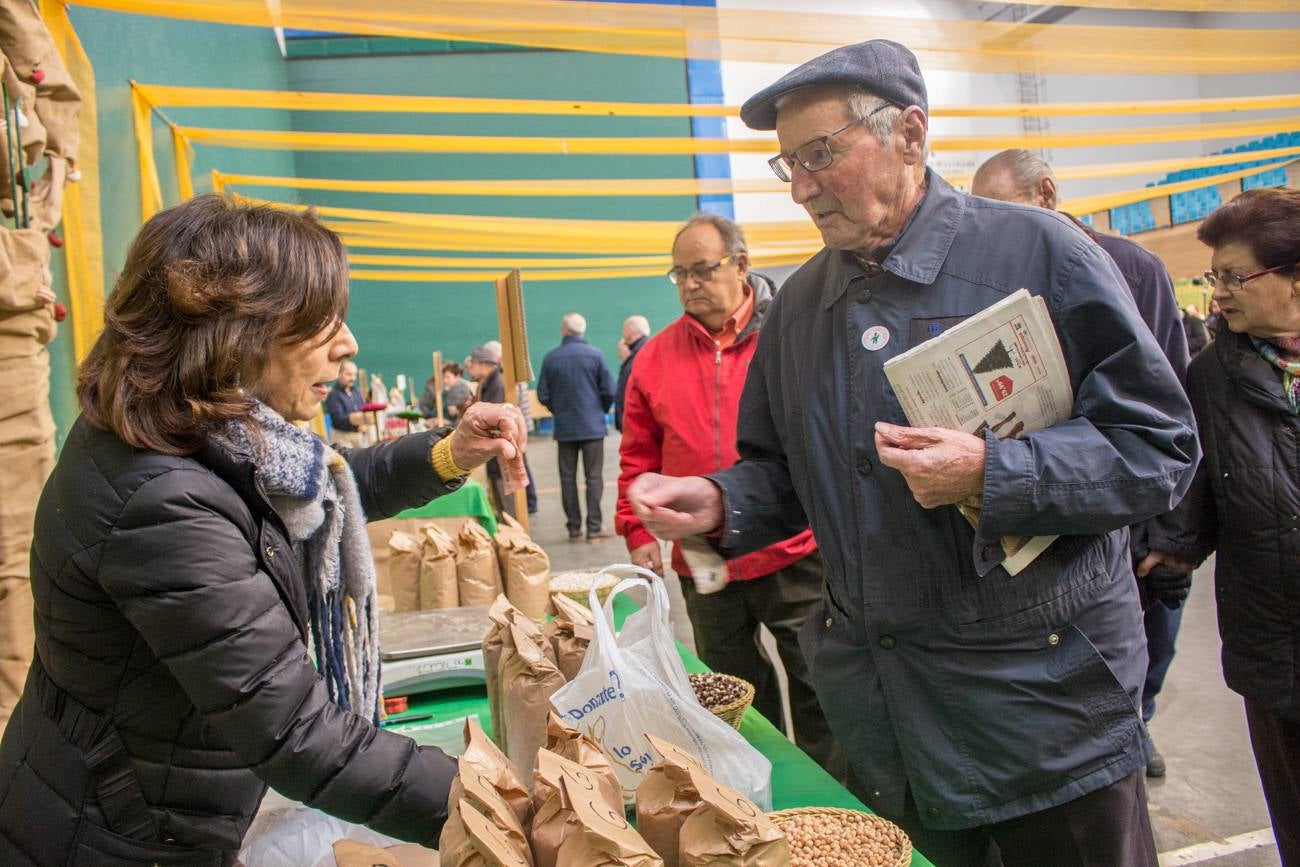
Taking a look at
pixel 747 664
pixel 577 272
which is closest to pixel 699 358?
pixel 747 664

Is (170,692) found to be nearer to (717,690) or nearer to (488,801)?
(488,801)

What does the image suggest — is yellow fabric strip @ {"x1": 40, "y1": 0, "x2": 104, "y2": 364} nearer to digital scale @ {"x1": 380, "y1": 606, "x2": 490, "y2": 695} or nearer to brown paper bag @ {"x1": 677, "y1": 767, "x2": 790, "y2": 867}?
digital scale @ {"x1": 380, "y1": 606, "x2": 490, "y2": 695}

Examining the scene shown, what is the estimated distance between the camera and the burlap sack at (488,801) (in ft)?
3.33

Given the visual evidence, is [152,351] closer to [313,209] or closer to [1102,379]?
[313,209]

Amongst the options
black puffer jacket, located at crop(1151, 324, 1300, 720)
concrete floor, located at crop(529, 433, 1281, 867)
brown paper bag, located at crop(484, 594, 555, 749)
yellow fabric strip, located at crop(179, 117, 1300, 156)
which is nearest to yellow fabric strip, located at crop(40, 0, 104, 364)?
yellow fabric strip, located at crop(179, 117, 1300, 156)

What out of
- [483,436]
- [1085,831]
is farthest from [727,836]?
[483,436]

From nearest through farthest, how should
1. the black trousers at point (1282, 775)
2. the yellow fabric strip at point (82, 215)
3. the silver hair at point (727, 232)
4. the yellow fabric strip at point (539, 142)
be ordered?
the black trousers at point (1282, 775)
the silver hair at point (727, 232)
the yellow fabric strip at point (82, 215)
the yellow fabric strip at point (539, 142)

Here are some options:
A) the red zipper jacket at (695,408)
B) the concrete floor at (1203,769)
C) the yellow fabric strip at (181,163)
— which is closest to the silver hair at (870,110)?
the red zipper jacket at (695,408)

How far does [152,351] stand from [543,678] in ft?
2.58

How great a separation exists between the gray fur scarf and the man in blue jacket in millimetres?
5845

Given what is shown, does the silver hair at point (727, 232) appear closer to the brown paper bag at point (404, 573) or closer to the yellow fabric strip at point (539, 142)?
the brown paper bag at point (404, 573)

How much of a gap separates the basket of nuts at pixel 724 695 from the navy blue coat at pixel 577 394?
235 inches

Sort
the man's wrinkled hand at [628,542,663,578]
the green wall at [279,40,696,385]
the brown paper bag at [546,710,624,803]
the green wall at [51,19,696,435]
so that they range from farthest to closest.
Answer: the green wall at [279,40,696,385] → the green wall at [51,19,696,435] → the man's wrinkled hand at [628,542,663,578] → the brown paper bag at [546,710,624,803]

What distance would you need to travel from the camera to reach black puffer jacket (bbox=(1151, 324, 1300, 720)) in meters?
2.02
